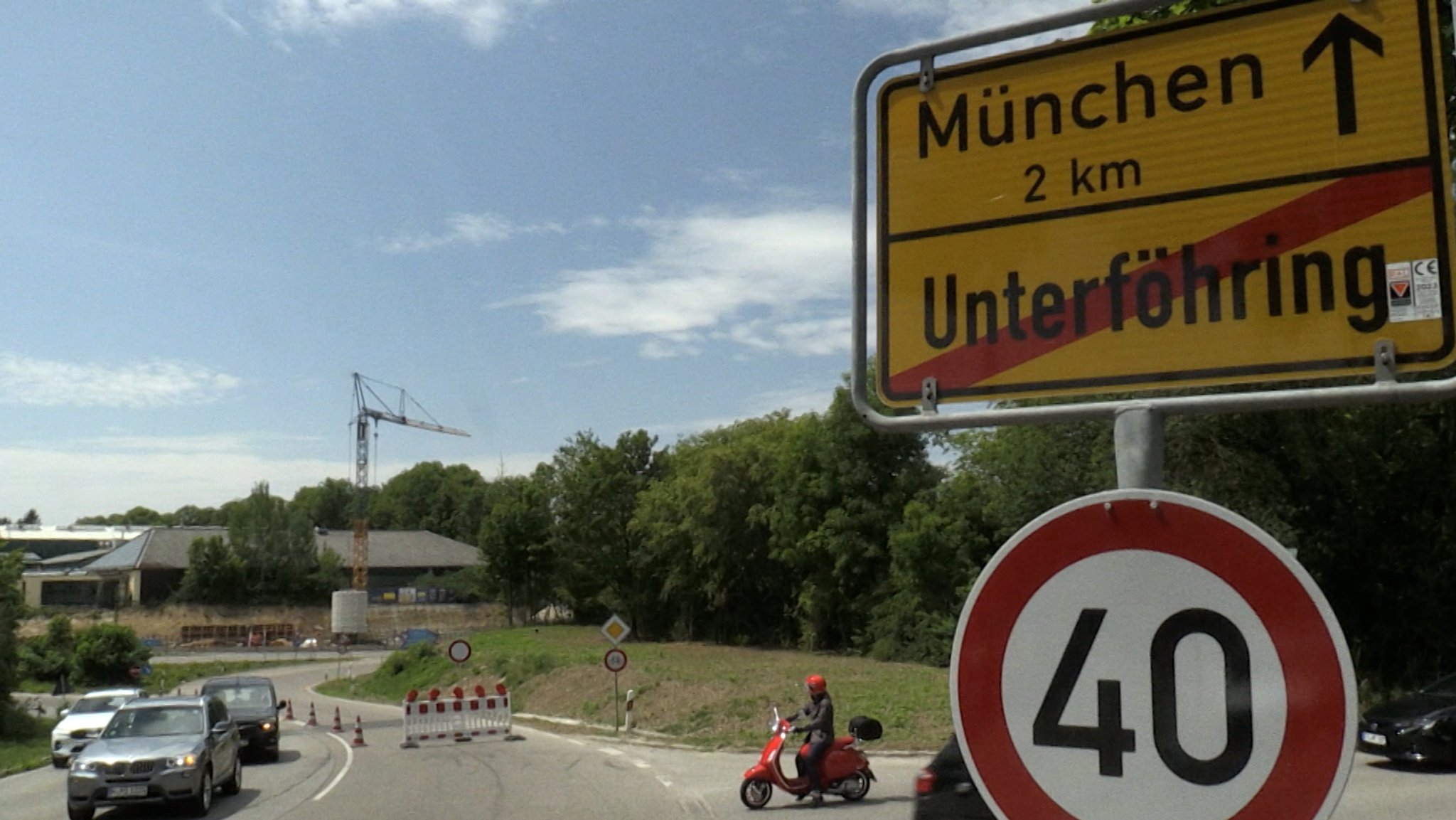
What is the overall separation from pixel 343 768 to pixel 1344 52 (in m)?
22.9

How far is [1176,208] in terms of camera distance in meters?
2.32

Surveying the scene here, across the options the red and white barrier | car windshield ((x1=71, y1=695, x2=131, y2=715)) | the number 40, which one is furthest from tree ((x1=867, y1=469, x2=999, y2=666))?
the number 40

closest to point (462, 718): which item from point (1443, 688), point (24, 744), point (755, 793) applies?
point (755, 793)

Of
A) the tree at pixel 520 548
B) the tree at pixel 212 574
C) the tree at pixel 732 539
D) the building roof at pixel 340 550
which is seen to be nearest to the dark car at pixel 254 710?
the tree at pixel 732 539

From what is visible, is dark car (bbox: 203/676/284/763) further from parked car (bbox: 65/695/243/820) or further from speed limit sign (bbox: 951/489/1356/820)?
speed limit sign (bbox: 951/489/1356/820)

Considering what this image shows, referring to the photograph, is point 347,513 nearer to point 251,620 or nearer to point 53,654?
point 251,620

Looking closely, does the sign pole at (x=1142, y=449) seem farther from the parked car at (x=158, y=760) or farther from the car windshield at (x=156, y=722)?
the car windshield at (x=156, y=722)

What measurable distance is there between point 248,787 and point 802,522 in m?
38.3

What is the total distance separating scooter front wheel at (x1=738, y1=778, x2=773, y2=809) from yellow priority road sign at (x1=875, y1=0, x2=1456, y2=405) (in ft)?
43.2

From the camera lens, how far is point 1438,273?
211cm

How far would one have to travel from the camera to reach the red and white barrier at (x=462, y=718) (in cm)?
2705

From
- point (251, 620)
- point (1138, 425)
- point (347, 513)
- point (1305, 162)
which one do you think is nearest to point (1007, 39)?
point (1305, 162)

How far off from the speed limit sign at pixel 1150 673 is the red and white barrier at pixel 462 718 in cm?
2660

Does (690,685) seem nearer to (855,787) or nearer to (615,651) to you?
(615,651)
